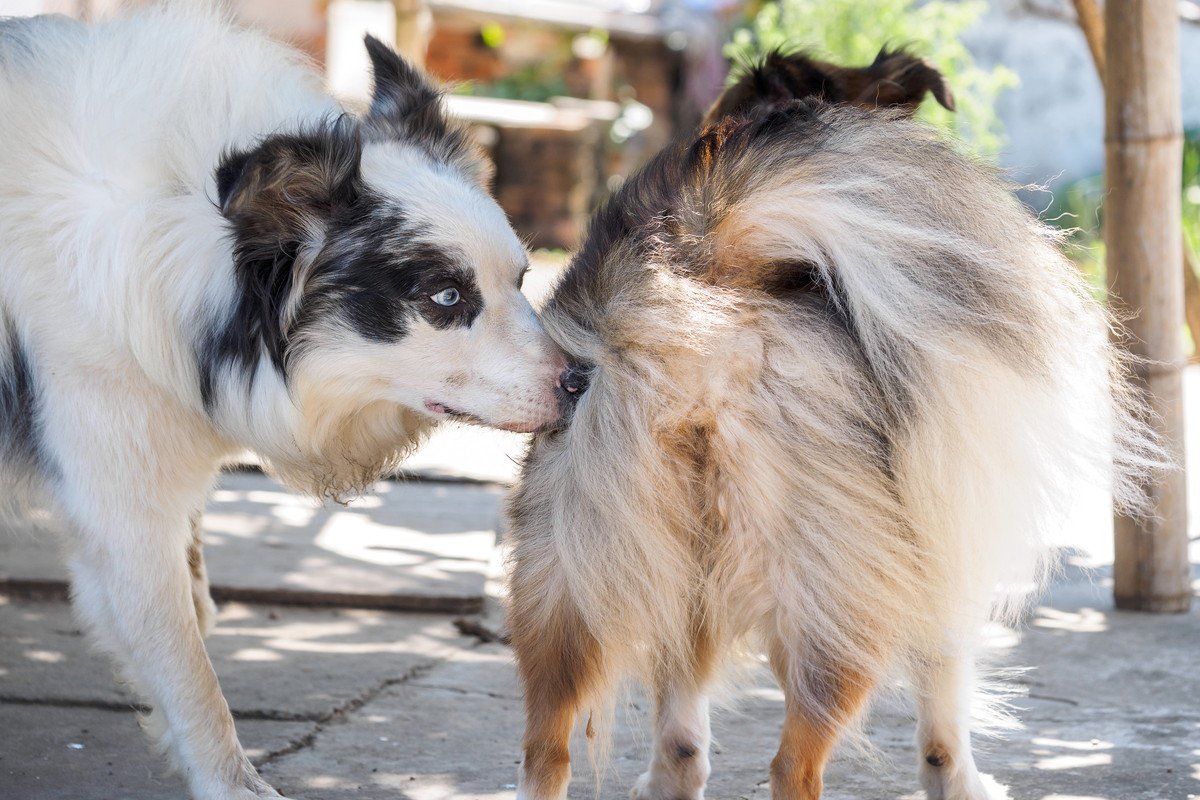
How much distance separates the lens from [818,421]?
2.22m

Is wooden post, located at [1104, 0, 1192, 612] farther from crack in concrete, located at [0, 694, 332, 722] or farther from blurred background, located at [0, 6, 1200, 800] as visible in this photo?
crack in concrete, located at [0, 694, 332, 722]

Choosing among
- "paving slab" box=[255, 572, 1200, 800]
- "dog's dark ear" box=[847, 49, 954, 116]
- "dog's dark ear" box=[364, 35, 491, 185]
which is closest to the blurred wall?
"dog's dark ear" box=[847, 49, 954, 116]

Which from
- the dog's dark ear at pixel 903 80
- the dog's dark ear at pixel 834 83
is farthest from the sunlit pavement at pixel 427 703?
the dog's dark ear at pixel 903 80

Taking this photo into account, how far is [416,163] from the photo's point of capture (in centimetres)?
293

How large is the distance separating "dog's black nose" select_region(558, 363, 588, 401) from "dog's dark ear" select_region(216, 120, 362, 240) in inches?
24.9

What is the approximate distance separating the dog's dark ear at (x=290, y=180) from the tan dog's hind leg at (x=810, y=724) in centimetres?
137

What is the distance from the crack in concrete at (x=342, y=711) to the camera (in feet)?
10.4

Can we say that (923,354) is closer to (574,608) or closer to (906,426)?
(906,426)

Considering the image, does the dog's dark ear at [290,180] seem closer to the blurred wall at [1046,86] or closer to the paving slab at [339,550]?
the paving slab at [339,550]

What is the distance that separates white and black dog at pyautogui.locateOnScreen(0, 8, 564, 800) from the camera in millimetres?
2719

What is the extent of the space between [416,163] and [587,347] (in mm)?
742

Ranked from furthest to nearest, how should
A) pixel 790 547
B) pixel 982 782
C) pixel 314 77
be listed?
pixel 314 77 < pixel 982 782 < pixel 790 547

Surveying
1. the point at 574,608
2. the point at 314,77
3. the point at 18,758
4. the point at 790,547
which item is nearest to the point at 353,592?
the point at 18,758

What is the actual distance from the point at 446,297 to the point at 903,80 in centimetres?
187
